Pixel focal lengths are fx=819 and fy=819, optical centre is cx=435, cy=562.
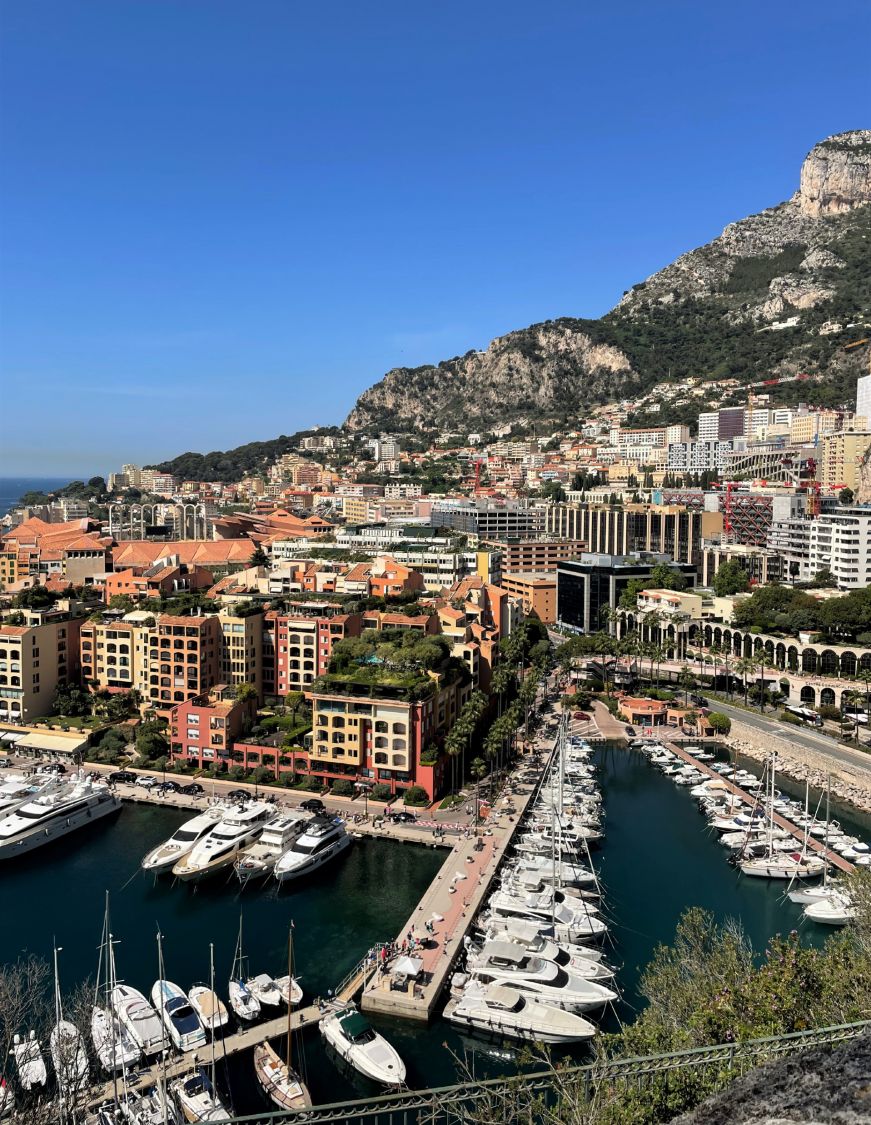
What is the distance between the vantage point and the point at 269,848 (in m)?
29.2

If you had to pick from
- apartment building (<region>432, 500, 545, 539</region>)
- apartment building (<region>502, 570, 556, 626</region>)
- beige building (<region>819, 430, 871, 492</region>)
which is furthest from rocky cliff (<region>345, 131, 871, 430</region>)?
apartment building (<region>502, 570, 556, 626</region>)

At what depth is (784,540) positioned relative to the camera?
246 ft

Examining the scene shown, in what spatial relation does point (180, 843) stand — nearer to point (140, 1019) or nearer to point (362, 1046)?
point (140, 1019)

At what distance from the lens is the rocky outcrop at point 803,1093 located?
6.25 m

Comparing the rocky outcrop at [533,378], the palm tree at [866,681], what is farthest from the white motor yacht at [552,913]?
the rocky outcrop at [533,378]

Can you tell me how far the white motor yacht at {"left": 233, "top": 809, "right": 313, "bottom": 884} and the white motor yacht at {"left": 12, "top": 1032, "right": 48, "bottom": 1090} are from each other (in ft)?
33.4

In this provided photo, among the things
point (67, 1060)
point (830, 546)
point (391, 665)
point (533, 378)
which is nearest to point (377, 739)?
point (391, 665)

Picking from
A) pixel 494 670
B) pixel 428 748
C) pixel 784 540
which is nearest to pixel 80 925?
pixel 428 748

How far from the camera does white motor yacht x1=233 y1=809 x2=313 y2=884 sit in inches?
1110

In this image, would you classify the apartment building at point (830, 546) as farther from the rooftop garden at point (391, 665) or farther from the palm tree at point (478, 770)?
the palm tree at point (478, 770)

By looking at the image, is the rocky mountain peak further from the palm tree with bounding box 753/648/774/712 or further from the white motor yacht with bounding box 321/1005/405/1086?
the white motor yacht with bounding box 321/1005/405/1086

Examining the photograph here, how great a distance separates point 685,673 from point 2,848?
39012 mm

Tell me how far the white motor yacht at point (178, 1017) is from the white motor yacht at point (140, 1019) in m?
0.18

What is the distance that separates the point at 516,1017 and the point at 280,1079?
19.3ft
